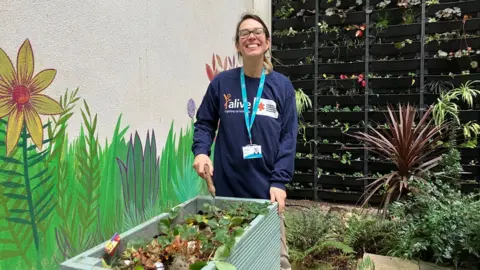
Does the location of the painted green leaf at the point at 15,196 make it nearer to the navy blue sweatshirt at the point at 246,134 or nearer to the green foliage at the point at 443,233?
the navy blue sweatshirt at the point at 246,134

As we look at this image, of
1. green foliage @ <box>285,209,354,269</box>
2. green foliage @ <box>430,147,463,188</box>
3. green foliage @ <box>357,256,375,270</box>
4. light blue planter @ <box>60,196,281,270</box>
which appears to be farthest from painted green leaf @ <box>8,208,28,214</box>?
green foliage @ <box>430,147,463,188</box>

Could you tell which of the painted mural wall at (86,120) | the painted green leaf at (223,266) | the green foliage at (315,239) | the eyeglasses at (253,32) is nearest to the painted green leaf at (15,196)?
the painted mural wall at (86,120)

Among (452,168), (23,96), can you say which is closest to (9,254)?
(23,96)

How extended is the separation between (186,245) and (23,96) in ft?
2.82

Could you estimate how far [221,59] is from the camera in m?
3.08

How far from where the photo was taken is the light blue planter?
0.89 meters

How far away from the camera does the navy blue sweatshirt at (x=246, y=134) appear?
5.08 ft

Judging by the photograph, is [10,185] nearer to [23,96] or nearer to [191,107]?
[23,96]

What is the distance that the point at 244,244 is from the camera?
105cm

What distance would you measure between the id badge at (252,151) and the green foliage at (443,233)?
1238 mm

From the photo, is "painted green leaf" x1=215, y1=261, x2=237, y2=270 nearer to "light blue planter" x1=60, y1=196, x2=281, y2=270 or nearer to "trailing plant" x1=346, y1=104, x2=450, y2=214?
"light blue planter" x1=60, y1=196, x2=281, y2=270

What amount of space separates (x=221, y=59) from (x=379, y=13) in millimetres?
2022

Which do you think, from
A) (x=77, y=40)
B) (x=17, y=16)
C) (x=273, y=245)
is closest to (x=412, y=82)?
(x=273, y=245)

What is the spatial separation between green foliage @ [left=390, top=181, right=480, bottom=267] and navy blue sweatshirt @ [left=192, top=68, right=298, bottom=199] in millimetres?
1155
